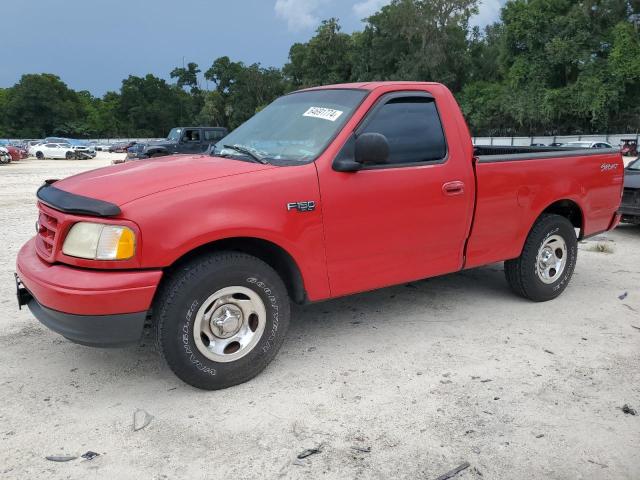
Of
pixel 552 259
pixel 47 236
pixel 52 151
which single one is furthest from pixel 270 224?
pixel 52 151

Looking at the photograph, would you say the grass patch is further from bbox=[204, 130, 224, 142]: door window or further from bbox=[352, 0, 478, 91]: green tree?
bbox=[352, 0, 478, 91]: green tree

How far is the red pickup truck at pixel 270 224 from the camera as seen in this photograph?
3059 millimetres

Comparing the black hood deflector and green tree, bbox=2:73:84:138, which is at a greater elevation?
green tree, bbox=2:73:84:138

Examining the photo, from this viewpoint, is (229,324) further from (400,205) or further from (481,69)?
(481,69)

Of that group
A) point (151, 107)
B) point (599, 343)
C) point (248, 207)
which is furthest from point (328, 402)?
point (151, 107)

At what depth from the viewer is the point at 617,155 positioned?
18.6 ft

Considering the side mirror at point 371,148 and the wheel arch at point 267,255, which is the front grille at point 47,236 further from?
the side mirror at point 371,148

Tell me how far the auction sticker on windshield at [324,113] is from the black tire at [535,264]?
223cm

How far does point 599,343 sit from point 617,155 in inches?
93.8

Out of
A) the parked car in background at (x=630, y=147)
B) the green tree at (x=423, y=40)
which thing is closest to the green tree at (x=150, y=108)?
the green tree at (x=423, y=40)

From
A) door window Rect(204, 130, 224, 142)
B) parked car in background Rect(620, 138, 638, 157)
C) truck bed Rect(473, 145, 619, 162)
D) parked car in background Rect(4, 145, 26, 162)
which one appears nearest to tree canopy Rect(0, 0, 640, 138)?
parked car in background Rect(620, 138, 638, 157)

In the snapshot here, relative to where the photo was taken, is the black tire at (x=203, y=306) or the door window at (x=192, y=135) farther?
the door window at (x=192, y=135)

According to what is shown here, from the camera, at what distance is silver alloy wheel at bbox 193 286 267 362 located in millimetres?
3309

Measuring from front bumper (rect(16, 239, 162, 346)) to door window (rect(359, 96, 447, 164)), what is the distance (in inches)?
73.5
